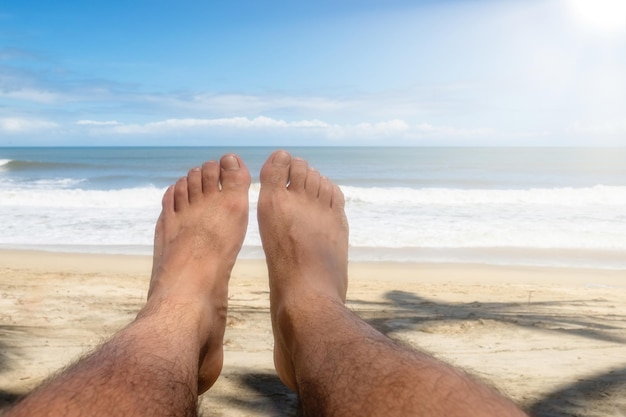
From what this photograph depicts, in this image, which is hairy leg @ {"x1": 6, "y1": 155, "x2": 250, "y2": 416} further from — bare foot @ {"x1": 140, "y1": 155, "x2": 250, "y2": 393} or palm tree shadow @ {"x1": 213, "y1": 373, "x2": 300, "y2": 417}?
palm tree shadow @ {"x1": 213, "y1": 373, "x2": 300, "y2": 417}

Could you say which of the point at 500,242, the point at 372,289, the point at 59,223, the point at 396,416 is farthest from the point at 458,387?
the point at 59,223

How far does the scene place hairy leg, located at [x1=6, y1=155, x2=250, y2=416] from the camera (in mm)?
1077

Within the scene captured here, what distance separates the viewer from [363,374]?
1.19 meters

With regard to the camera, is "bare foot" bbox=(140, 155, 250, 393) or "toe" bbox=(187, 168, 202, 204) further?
"toe" bbox=(187, 168, 202, 204)

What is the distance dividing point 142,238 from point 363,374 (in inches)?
228

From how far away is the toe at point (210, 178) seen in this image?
289 centimetres

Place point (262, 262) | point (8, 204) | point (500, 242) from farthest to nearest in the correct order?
point (8, 204), point (500, 242), point (262, 262)

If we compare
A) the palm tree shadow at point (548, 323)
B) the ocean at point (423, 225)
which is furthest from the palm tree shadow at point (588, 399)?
the ocean at point (423, 225)

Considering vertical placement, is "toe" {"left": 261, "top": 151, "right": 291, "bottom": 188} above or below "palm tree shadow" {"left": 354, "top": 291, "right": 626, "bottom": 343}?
above

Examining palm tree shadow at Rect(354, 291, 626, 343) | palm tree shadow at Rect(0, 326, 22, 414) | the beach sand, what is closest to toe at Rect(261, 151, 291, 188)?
the beach sand

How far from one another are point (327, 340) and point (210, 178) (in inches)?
65.6

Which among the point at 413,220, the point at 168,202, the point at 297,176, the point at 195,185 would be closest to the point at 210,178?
the point at 195,185

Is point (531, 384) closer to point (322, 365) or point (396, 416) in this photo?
point (322, 365)

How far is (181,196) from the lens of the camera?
2869mm
